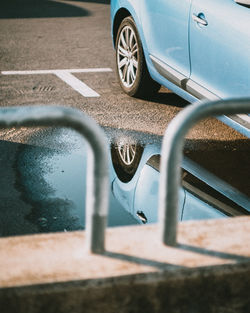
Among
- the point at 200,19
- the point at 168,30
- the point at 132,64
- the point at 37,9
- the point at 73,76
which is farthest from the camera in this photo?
the point at 37,9

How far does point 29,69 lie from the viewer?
773 centimetres

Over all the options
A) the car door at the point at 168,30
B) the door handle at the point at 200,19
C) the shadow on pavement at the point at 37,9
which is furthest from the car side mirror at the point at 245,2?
the shadow on pavement at the point at 37,9

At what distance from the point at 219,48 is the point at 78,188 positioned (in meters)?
1.41

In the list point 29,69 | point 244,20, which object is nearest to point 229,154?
point 244,20

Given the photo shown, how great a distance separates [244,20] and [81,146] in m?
1.70

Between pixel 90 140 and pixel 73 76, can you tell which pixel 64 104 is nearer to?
pixel 73 76

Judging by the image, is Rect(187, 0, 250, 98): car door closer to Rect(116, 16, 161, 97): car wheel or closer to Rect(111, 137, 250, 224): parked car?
Rect(111, 137, 250, 224): parked car

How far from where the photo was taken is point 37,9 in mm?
12664

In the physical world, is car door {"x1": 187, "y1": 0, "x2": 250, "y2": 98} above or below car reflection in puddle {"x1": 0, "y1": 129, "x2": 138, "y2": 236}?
above

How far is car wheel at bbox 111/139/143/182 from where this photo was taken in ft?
15.4

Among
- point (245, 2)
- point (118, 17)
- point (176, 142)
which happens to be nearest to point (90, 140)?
point (176, 142)

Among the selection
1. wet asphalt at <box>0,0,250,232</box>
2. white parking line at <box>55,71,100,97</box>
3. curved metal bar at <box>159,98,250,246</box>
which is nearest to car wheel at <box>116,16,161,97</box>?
wet asphalt at <box>0,0,250,232</box>

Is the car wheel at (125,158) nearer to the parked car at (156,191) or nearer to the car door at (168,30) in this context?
the parked car at (156,191)

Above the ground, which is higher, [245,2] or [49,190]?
[245,2]
